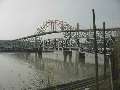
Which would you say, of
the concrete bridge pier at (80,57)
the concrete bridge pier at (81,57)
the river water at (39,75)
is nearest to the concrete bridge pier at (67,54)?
the concrete bridge pier at (80,57)

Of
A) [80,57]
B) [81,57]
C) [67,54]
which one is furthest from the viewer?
[67,54]

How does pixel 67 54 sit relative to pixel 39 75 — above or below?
above

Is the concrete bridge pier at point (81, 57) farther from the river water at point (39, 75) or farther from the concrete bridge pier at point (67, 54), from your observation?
the concrete bridge pier at point (67, 54)

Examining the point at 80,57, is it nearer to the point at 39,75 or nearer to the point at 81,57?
the point at 81,57

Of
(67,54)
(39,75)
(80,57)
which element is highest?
(67,54)

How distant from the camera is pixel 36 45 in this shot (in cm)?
7369

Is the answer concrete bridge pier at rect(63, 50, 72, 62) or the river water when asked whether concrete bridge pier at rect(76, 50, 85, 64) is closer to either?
the river water

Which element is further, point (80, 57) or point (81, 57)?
point (80, 57)

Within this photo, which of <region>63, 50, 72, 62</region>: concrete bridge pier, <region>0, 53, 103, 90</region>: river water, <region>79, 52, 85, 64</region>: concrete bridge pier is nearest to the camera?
<region>0, 53, 103, 90</region>: river water

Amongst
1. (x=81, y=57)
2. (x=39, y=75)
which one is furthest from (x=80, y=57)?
(x=39, y=75)

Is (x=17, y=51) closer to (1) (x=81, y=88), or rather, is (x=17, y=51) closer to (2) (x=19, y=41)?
(2) (x=19, y=41)

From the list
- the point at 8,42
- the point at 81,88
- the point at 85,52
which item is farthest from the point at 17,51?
the point at 81,88

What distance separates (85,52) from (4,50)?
33.0 m

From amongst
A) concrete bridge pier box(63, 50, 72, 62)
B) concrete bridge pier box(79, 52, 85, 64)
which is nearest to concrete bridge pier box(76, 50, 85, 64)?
concrete bridge pier box(79, 52, 85, 64)
